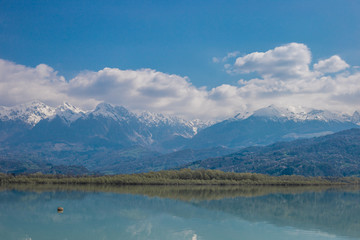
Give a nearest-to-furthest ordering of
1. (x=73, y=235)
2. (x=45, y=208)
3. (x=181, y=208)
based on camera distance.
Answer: (x=73, y=235) < (x=45, y=208) < (x=181, y=208)

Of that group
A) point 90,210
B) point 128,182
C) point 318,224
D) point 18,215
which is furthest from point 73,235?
point 128,182

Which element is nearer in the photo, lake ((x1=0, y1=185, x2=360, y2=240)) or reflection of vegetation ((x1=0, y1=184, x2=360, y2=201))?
lake ((x1=0, y1=185, x2=360, y2=240))

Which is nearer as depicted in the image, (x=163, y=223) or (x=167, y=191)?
(x=163, y=223)

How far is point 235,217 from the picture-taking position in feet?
230

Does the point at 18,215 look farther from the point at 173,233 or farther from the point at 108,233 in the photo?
the point at 173,233

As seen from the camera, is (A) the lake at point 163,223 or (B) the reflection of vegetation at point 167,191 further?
(B) the reflection of vegetation at point 167,191

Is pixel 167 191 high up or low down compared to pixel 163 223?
down

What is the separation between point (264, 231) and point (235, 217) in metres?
14.1

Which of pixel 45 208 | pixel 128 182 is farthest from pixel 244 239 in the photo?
pixel 128 182

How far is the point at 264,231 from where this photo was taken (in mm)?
56125

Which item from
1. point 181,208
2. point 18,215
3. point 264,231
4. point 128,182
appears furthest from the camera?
point 128,182

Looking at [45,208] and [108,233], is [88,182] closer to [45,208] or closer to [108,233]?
[45,208]

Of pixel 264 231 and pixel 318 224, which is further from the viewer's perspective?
pixel 318 224

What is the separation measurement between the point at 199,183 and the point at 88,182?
55.5 m
